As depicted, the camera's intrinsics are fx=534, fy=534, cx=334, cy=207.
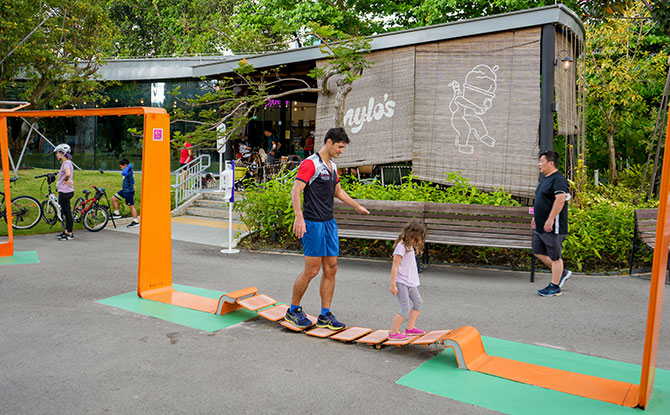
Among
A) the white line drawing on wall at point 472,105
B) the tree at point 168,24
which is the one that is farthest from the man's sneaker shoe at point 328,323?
the tree at point 168,24

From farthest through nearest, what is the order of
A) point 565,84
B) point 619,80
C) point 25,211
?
point 619,80
point 25,211
point 565,84

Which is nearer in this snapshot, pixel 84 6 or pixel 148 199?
pixel 148 199

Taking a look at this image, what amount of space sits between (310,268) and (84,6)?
18936 mm

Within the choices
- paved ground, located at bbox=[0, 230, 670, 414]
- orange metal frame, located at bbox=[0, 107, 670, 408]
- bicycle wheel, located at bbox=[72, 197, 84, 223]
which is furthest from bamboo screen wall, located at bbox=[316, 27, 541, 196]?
bicycle wheel, located at bbox=[72, 197, 84, 223]

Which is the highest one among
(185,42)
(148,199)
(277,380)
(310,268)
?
(185,42)

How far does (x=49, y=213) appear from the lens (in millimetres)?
13023

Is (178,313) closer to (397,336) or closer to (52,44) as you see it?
(397,336)

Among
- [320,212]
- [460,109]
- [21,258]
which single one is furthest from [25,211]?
[460,109]

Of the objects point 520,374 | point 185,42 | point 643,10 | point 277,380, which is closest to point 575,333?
point 520,374

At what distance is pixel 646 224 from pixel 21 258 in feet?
35.0

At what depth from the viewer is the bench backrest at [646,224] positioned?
8542mm

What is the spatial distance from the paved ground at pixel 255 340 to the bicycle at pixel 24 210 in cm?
403

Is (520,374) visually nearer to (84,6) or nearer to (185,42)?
(84,6)

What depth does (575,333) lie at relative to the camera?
5.80m
